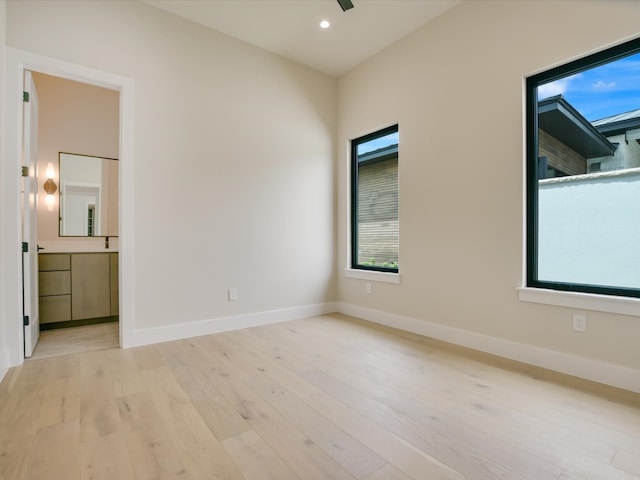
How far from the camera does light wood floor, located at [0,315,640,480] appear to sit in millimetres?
1389

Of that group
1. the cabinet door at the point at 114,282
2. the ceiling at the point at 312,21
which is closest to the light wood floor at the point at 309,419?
the cabinet door at the point at 114,282

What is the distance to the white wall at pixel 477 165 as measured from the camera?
2322 millimetres

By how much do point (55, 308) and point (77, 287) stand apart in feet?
0.95

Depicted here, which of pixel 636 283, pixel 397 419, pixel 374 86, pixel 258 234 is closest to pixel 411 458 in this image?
pixel 397 419

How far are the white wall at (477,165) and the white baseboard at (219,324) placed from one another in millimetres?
832

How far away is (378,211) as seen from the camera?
4.02 m

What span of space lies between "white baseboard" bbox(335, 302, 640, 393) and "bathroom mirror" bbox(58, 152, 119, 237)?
3654 mm

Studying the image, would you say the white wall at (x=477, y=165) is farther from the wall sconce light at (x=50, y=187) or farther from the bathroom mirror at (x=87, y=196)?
the wall sconce light at (x=50, y=187)

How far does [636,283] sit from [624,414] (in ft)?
2.80

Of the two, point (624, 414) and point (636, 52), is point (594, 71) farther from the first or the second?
point (624, 414)

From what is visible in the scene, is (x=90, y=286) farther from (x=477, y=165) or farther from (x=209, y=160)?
(x=477, y=165)

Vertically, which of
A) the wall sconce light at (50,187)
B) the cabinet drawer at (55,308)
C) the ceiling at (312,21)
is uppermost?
the ceiling at (312,21)

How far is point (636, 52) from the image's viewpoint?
217cm

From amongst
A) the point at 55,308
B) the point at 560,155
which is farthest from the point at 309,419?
the point at 55,308
